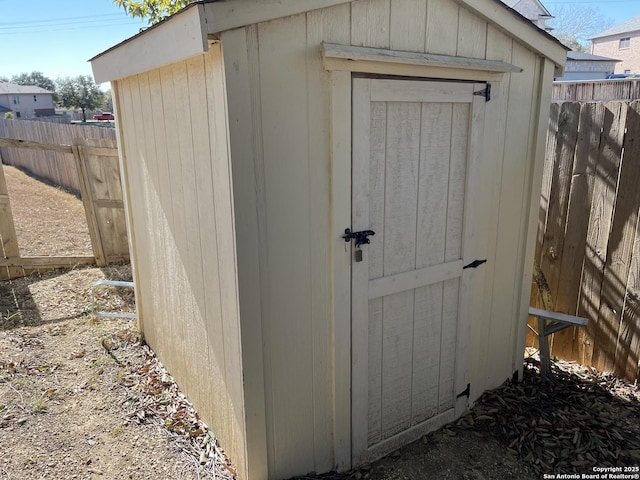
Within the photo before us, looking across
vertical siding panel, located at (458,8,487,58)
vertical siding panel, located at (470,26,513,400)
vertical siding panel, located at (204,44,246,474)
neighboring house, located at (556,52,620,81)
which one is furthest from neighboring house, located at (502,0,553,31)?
vertical siding panel, located at (204,44,246,474)

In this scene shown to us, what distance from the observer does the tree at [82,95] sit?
41.0m

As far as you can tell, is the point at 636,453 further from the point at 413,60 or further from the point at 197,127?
the point at 197,127

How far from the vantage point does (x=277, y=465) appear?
7.56 ft

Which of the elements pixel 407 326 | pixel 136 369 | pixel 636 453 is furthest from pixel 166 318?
pixel 636 453

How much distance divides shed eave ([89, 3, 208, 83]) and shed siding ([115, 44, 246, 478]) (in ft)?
0.36

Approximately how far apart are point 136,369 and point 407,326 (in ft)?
7.04

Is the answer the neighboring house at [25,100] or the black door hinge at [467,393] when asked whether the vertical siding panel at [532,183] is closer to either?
the black door hinge at [467,393]

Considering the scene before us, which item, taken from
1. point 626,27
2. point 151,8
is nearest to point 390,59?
point 151,8

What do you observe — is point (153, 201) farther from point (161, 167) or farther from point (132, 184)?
point (132, 184)

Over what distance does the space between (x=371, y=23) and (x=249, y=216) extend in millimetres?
1039

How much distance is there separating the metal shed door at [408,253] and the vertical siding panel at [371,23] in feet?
0.58

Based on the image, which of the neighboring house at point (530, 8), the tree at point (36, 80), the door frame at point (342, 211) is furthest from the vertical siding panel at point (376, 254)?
the tree at point (36, 80)

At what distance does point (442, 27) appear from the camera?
235 cm

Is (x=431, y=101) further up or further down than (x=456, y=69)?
further down
